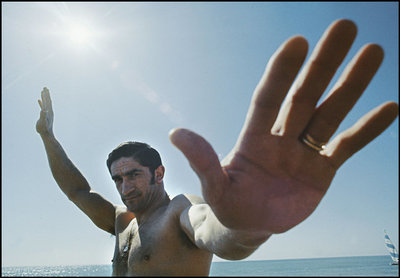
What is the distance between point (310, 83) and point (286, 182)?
49 cm

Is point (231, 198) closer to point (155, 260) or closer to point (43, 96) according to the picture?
point (155, 260)

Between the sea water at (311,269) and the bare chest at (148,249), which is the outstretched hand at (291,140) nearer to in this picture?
the bare chest at (148,249)

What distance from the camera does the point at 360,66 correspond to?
128 centimetres

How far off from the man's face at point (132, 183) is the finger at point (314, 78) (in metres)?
2.03

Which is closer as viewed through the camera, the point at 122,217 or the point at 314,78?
the point at 314,78

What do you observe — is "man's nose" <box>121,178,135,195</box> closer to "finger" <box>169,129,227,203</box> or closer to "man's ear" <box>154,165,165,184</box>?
"man's ear" <box>154,165,165,184</box>

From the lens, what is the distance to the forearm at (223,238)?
1.46 meters

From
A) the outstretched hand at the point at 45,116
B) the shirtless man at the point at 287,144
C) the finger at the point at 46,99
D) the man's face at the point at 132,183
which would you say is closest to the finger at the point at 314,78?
the shirtless man at the point at 287,144

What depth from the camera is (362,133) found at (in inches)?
52.7

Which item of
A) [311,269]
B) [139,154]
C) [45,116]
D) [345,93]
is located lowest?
[311,269]

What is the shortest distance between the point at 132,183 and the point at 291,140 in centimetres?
212

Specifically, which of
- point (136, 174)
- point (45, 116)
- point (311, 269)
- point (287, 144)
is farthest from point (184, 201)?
point (311, 269)

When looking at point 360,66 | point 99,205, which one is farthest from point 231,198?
point 99,205

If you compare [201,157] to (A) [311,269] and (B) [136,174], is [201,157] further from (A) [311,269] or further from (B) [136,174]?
(A) [311,269]
